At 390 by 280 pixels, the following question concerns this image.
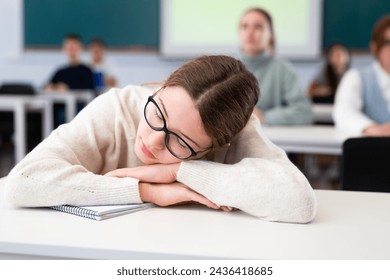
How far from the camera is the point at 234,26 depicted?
8000mm

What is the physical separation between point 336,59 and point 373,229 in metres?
5.91

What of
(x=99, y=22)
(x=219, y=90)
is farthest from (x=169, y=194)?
(x=99, y=22)

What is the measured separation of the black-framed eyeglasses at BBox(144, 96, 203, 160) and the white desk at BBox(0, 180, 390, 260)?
140 millimetres

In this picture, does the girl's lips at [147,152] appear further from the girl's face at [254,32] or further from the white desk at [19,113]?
the white desk at [19,113]

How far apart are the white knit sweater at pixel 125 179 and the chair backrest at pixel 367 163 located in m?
0.52

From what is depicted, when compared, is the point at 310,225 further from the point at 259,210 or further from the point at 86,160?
the point at 86,160

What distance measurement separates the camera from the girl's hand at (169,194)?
1.40m

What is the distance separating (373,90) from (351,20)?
4.48 meters

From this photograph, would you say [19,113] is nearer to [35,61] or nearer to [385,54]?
[385,54]

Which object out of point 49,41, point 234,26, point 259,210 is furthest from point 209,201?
point 49,41

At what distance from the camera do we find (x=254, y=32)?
140 inches

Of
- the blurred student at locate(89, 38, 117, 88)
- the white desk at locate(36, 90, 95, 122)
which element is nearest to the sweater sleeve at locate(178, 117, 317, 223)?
the white desk at locate(36, 90, 95, 122)
